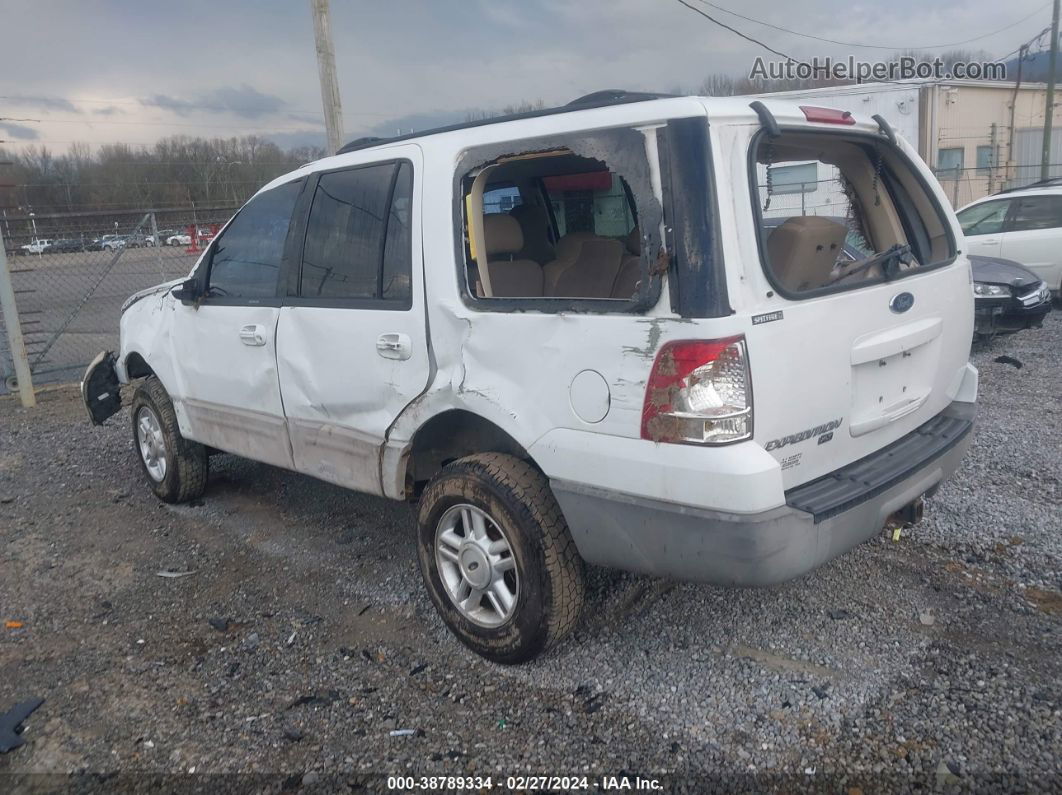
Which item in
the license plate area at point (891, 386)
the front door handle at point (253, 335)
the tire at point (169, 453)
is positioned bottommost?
the tire at point (169, 453)

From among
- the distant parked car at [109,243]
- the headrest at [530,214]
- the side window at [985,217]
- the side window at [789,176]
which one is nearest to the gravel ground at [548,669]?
the headrest at [530,214]

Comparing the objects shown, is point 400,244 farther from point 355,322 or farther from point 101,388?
point 101,388

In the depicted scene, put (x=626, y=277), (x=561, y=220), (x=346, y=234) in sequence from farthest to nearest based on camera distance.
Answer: (x=561, y=220) < (x=626, y=277) < (x=346, y=234)

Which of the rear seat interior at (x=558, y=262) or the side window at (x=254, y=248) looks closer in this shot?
the rear seat interior at (x=558, y=262)

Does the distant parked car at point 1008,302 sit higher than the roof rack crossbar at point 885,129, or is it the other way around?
the roof rack crossbar at point 885,129

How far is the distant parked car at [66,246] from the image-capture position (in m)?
10.1

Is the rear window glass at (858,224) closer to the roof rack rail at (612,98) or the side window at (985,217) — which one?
the roof rack rail at (612,98)

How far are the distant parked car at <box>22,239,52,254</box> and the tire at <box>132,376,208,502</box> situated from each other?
17.8 feet

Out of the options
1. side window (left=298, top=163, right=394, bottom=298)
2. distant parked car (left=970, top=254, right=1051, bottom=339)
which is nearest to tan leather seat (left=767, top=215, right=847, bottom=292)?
side window (left=298, top=163, right=394, bottom=298)

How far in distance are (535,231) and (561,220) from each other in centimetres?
21

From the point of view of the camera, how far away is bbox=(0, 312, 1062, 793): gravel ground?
275 cm

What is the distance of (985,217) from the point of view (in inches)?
431

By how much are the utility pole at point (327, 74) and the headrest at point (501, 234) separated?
5.46 metres

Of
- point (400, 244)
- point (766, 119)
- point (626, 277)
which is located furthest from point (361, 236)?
point (766, 119)
